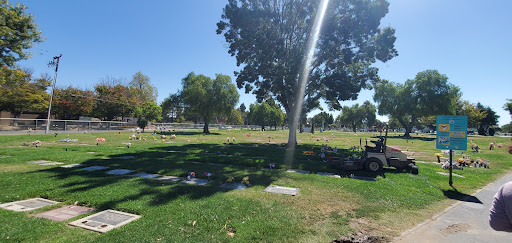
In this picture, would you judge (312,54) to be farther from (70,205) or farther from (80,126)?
(80,126)

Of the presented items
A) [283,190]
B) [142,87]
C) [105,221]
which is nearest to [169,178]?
[105,221]

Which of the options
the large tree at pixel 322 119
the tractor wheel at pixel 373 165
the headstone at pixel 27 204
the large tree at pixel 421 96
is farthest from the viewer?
the large tree at pixel 322 119

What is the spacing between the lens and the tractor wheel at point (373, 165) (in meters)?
8.53

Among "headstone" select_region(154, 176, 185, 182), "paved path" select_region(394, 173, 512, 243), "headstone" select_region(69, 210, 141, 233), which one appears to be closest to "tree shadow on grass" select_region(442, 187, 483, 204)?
"paved path" select_region(394, 173, 512, 243)

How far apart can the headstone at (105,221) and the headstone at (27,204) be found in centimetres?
142

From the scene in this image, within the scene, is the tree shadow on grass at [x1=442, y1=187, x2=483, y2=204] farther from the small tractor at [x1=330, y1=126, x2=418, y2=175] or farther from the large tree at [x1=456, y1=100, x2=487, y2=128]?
the large tree at [x1=456, y1=100, x2=487, y2=128]

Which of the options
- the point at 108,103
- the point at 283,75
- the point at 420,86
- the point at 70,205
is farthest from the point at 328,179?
the point at 108,103

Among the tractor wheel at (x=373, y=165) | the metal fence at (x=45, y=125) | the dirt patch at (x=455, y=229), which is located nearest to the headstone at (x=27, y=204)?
the dirt patch at (x=455, y=229)

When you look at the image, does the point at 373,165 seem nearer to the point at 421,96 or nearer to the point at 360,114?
the point at 421,96

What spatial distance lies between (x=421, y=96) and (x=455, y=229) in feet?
168

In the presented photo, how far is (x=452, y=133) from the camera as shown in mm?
7395

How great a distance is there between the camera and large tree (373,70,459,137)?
42.6 meters

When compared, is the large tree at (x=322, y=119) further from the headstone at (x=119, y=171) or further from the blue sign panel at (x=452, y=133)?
the headstone at (x=119, y=171)

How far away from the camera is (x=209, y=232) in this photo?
3496mm
